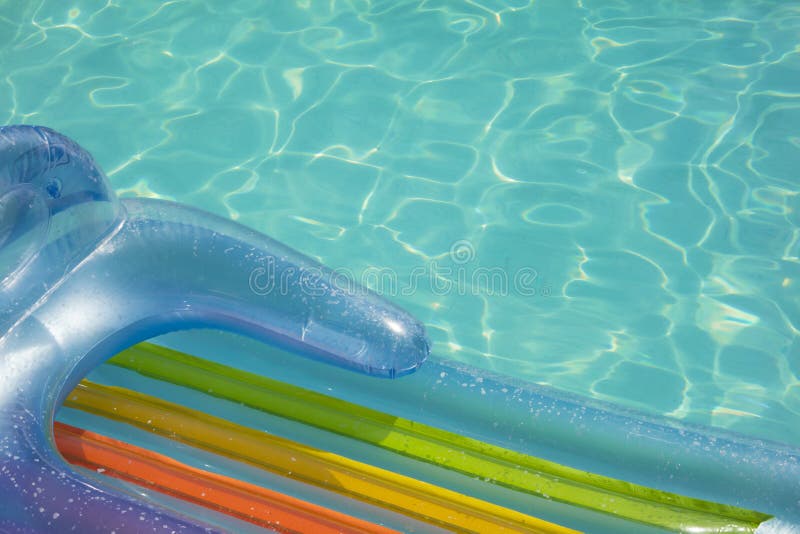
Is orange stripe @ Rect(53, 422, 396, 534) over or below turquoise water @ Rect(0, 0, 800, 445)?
over

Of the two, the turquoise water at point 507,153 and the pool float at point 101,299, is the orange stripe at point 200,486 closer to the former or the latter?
the pool float at point 101,299

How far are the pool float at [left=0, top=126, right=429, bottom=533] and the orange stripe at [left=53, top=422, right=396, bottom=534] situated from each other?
0.14 metres

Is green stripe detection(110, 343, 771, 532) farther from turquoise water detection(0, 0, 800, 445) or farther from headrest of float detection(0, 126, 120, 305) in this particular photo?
turquoise water detection(0, 0, 800, 445)

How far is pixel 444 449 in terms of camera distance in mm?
1863

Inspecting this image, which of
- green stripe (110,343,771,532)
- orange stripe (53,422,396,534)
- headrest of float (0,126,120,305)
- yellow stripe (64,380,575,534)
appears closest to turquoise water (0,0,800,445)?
green stripe (110,343,771,532)

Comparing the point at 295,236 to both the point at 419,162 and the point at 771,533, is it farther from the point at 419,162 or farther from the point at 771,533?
the point at 771,533

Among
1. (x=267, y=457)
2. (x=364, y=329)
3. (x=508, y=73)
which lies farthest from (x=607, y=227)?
(x=267, y=457)

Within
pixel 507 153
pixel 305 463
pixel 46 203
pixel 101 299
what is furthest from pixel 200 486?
pixel 507 153

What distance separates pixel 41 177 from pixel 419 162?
66.7 inches

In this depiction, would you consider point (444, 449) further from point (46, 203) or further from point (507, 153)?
point (507, 153)

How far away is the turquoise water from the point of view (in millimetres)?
2633

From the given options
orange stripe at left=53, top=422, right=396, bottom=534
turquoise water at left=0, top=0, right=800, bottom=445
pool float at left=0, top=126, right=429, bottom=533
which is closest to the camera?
pool float at left=0, top=126, right=429, bottom=533

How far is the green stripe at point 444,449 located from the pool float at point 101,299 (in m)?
0.12

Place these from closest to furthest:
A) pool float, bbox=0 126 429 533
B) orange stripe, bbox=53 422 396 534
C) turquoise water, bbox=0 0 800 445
Answer: pool float, bbox=0 126 429 533, orange stripe, bbox=53 422 396 534, turquoise water, bbox=0 0 800 445
